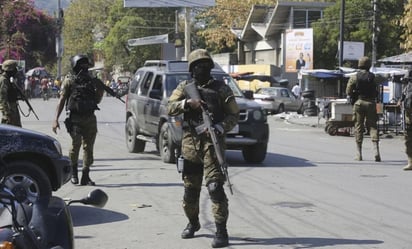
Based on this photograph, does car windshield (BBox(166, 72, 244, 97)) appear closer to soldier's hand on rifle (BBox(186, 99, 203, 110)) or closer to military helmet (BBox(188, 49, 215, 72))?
military helmet (BBox(188, 49, 215, 72))

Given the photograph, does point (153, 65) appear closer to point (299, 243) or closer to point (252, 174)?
point (252, 174)

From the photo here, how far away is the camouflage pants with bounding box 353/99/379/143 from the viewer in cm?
1365

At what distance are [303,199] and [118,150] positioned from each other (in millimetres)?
7219

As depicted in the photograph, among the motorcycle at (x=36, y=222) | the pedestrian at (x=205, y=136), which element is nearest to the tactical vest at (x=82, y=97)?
the pedestrian at (x=205, y=136)

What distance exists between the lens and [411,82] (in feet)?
41.0

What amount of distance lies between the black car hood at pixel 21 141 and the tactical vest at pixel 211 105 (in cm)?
197

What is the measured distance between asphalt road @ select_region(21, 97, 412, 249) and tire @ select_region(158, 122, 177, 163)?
274mm

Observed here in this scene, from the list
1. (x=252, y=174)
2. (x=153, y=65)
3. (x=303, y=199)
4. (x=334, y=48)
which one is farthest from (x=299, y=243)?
(x=334, y=48)

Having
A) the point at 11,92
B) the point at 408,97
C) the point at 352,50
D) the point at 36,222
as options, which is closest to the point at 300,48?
the point at 352,50

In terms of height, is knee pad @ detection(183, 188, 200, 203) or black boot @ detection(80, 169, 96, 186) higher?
knee pad @ detection(183, 188, 200, 203)

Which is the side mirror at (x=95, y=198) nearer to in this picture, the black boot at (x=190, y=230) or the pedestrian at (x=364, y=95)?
the black boot at (x=190, y=230)

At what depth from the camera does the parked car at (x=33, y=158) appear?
7.51 m

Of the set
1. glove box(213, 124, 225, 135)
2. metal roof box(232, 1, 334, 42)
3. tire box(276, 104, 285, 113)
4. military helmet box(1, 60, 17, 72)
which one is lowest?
tire box(276, 104, 285, 113)

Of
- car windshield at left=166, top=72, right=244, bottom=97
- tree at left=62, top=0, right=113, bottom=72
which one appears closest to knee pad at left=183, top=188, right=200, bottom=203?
car windshield at left=166, top=72, right=244, bottom=97
